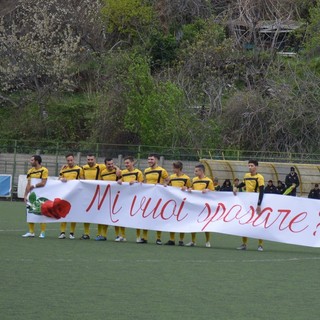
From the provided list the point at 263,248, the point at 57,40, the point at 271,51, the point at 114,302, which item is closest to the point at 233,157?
the point at 271,51

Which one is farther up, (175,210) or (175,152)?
(175,152)

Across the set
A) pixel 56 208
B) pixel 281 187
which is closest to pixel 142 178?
pixel 56 208

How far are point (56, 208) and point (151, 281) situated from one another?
27.2ft

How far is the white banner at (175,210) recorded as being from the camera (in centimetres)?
2047

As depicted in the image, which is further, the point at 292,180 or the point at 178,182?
the point at 292,180

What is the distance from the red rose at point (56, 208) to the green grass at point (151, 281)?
71 cm

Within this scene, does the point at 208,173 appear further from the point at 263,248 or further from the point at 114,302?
the point at 114,302

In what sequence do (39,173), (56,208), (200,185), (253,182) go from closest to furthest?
(253,182) < (200,185) < (56,208) < (39,173)

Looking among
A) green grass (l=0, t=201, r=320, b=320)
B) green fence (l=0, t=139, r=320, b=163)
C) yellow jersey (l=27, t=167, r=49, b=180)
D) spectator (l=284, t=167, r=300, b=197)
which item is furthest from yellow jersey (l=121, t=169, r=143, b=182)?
green fence (l=0, t=139, r=320, b=163)

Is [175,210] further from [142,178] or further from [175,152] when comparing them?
[175,152]

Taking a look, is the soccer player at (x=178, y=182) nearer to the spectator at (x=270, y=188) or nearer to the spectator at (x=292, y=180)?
the spectator at (x=270, y=188)

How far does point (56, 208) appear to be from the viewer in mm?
21969

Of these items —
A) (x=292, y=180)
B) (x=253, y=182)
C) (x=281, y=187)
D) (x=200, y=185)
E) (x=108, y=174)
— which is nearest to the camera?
(x=253, y=182)

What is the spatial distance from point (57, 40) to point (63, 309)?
50152 millimetres
